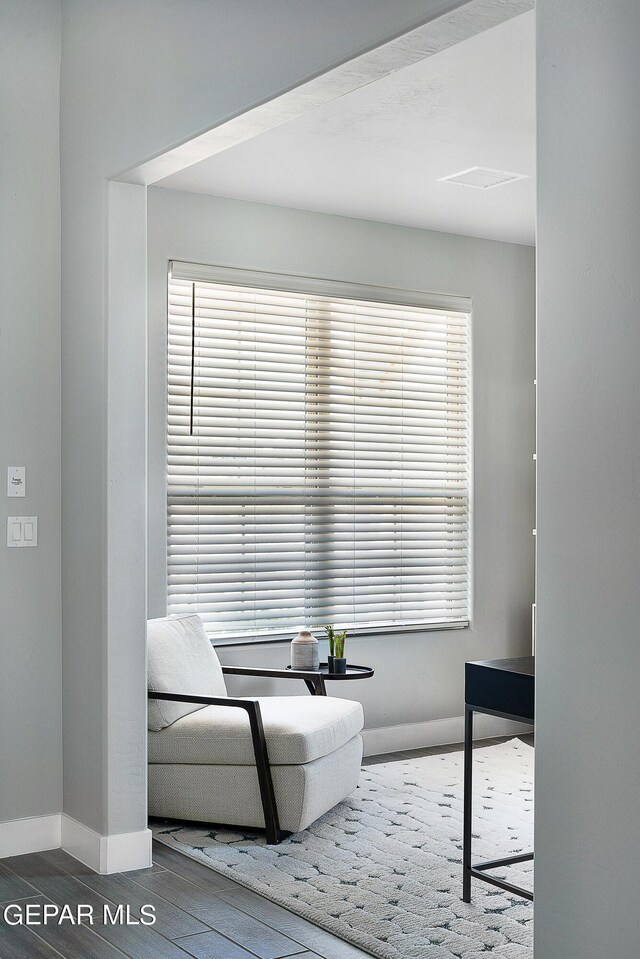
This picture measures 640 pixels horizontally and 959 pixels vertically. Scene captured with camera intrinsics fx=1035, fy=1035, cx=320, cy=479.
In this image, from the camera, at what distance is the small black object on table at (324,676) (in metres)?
4.61

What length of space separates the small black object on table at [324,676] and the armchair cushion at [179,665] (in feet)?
1.35

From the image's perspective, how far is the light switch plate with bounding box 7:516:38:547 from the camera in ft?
12.3

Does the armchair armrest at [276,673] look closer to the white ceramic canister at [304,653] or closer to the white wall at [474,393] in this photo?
the white ceramic canister at [304,653]

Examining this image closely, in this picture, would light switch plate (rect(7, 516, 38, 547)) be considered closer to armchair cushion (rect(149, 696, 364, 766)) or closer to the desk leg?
armchair cushion (rect(149, 696, 364, 766))

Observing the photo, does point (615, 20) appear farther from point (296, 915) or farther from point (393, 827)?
point (393, 827)

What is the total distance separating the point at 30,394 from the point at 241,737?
5.00ft

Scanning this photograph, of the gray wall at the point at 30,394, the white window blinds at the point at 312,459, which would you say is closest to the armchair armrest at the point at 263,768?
the gray wall at the point at 30,394

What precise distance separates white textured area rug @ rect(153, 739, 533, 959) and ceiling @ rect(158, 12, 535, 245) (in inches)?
107

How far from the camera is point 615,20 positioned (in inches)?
73.4

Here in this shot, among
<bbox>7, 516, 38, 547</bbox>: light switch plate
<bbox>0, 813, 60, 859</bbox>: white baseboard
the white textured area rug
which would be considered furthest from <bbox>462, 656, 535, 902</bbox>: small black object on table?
<bbox>7, 516, 38, 547</bbox>: light switch plate

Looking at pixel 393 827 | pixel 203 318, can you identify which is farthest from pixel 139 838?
pixel 203 318

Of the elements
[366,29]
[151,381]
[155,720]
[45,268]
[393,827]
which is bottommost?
[393,827]

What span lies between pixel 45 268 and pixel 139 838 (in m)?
2.08

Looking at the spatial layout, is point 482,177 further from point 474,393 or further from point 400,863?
point 400,863
